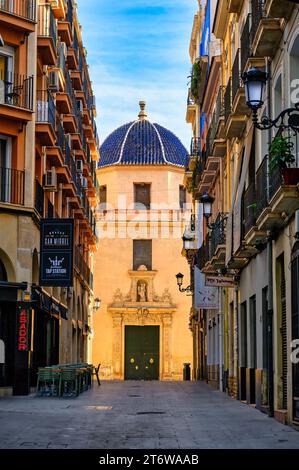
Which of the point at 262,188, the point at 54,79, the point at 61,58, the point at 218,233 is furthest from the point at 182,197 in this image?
the point at 262,188

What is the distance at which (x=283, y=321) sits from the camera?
62.2 ft

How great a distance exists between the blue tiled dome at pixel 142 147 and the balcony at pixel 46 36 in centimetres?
3266

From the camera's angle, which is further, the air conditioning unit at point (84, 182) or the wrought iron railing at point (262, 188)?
the air conditioning unit at point (84, 182)

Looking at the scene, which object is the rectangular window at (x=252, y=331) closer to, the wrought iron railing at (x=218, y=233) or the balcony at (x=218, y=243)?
the balcony at (x=218, y=243)

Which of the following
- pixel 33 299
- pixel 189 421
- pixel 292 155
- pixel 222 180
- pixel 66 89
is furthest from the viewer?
pixel 66 89

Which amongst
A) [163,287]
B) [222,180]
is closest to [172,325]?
[163,287]

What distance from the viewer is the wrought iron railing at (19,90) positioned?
29.0m

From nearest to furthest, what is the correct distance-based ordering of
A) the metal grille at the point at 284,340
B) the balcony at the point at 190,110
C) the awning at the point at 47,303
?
1. the metal grille at the point at 284,340
2. the awning at the point at 47,303
3. the balcony at the point at 190,110

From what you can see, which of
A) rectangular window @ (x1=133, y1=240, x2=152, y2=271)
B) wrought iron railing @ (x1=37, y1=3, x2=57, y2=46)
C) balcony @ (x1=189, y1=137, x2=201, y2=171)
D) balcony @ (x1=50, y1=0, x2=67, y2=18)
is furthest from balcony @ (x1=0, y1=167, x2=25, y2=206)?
rectangular window @ (x1=133, y1=240, x2=152, y2=271)

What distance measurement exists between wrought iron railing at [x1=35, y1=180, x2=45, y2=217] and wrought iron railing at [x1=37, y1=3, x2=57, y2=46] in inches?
185

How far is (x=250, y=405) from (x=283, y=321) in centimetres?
493

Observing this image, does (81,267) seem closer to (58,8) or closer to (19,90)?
(58,8)

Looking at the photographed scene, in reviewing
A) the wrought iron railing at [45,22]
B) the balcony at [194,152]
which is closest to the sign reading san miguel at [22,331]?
the wrought iron railing at [45,22]
